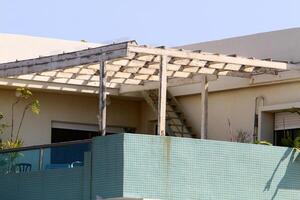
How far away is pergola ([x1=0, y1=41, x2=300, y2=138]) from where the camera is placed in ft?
66.6

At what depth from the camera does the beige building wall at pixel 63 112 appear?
82.8 feet

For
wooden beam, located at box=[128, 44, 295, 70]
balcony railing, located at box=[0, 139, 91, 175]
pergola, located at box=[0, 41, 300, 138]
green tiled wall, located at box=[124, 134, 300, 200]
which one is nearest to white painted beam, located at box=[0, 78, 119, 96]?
pergola, located at box=[0, 41, 300, 138]

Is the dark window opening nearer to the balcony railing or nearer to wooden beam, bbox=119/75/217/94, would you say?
wooden beam, bbox=119/75/217/94

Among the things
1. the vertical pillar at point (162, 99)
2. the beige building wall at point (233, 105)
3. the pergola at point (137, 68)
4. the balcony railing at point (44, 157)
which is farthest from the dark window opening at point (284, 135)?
the balcony railing at point (44, 157)

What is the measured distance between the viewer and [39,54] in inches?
987

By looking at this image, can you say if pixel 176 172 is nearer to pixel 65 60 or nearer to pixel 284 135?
pixel 65 60

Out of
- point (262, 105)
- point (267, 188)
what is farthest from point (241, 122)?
point (267, 188)

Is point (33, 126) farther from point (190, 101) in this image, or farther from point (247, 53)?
point (247, 53)

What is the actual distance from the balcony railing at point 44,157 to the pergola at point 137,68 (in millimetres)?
618

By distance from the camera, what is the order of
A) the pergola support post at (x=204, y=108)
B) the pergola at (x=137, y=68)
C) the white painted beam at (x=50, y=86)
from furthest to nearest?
the white painted beam at (x=50, y=86), the pergola support post at (x=204, y=108), the pergola at (x=137, y=68)

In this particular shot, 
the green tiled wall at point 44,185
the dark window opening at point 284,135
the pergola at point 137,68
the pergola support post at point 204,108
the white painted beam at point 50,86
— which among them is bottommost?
the green tiled wall at point 44,185

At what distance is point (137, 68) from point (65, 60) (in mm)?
1539

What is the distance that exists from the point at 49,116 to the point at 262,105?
5.26 metres

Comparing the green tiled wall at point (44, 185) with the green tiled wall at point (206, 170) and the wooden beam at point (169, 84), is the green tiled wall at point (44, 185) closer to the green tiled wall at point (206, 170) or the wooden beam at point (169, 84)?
the green tiled wall at point (206, 170)
